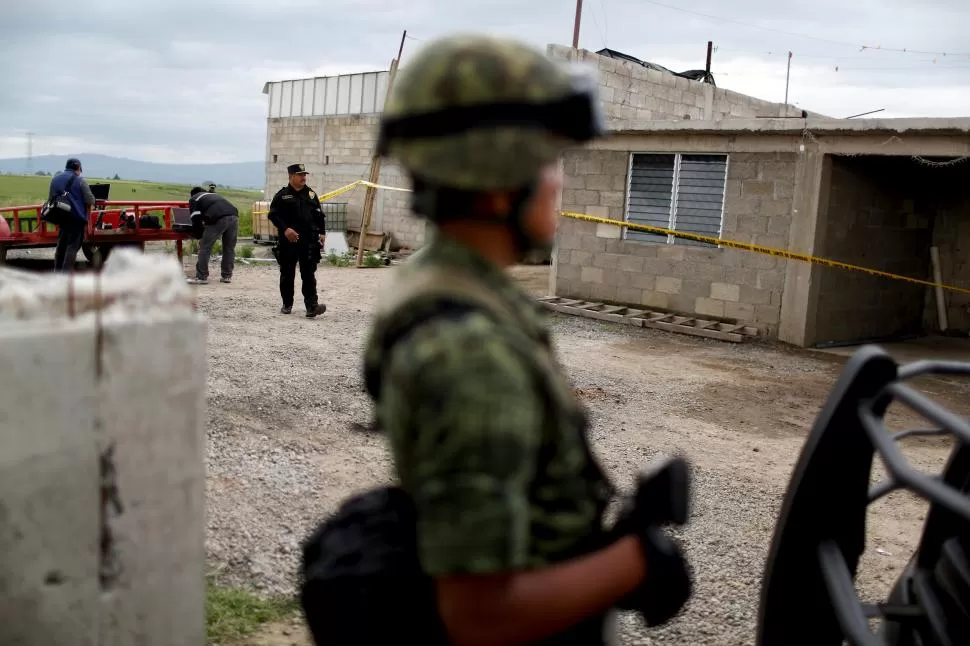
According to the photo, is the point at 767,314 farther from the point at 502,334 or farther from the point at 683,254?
the point at 502,334

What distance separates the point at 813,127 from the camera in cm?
959

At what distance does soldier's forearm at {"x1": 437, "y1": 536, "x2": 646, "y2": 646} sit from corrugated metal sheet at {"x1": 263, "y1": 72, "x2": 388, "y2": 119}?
66.0ft

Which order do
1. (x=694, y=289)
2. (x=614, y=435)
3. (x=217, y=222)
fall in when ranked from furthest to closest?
(x=217, y=222) < (x=694, y=289) < (x=614, y=435)

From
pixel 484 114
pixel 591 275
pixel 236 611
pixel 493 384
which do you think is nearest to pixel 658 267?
pixel 591 275

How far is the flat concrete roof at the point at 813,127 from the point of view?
8.65m

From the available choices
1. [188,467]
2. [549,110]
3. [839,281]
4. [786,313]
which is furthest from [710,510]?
[839,281]

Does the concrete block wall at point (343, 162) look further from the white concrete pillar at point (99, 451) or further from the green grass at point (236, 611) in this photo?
the white concrete pillar at point (99, 451)

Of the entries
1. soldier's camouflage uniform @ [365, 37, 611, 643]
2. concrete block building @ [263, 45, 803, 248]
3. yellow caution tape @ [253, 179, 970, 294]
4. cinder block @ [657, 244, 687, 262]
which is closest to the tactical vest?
soldier's camouflage uniform @ [365, 37, 611, 643]

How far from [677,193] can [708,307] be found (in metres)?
1.48

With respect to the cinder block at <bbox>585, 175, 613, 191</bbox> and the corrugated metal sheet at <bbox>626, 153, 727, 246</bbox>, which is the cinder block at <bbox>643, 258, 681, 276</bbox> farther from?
the cinder block at <bbox>585, 175, 613, 191</bbox>

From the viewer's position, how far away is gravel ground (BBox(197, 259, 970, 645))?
3.78m

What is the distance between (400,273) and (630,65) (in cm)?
1551

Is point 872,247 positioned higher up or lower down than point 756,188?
lower down

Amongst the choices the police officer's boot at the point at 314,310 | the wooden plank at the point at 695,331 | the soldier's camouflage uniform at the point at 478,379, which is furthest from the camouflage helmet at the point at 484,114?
the wooden plank at the point at 695,331
